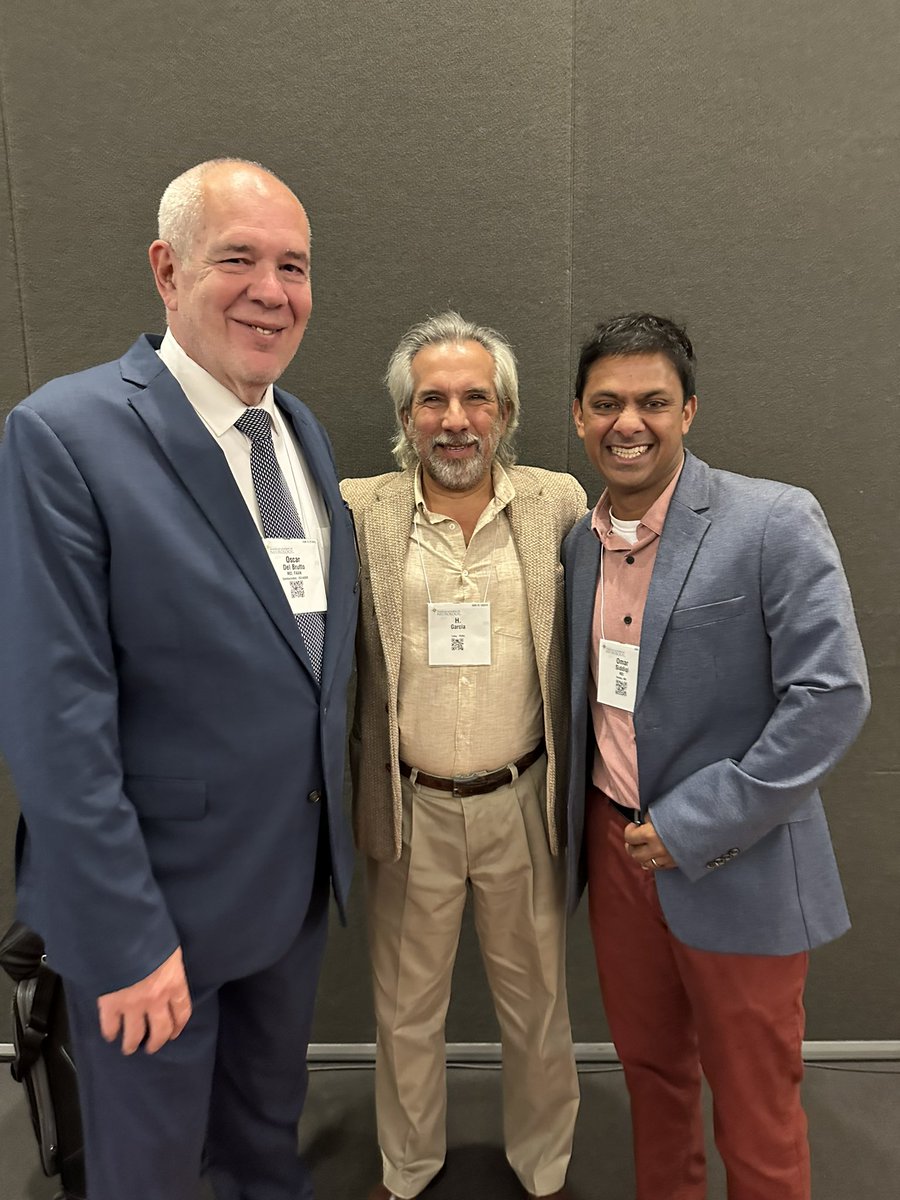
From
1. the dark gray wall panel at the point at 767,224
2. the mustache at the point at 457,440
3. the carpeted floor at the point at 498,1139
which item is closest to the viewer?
the mustache at the point at 457,440

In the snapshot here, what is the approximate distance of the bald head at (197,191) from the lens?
4.42 ft

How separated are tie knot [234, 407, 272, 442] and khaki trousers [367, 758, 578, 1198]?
947mm

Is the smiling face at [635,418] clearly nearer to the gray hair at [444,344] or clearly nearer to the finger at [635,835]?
the gray hair at [444,344]

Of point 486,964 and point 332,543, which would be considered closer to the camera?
point 332,543

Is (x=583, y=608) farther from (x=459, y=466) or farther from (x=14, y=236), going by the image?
(x=14, y=236)

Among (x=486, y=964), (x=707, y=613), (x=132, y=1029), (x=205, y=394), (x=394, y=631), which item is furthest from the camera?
(x=486, y=964)

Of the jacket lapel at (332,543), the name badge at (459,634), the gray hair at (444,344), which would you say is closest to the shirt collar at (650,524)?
the name badge at (459,634)

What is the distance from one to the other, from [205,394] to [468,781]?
1.07m

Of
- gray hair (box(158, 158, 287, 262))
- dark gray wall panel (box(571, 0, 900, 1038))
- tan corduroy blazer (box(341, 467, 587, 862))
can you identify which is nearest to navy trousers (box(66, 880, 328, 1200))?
tan corduroy blazer (box(341, 467, 587, 862))

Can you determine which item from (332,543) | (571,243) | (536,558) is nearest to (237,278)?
(332,543)

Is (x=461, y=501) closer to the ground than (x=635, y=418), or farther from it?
closer to the ground

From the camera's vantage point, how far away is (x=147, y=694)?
1.33 metres

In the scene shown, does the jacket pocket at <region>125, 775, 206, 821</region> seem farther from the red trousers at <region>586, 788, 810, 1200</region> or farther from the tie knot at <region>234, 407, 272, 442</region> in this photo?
the red trousers at <region>586, 788, 810, 1200</region>

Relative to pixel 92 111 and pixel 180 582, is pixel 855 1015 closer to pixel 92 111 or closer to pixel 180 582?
pixel 180 582
